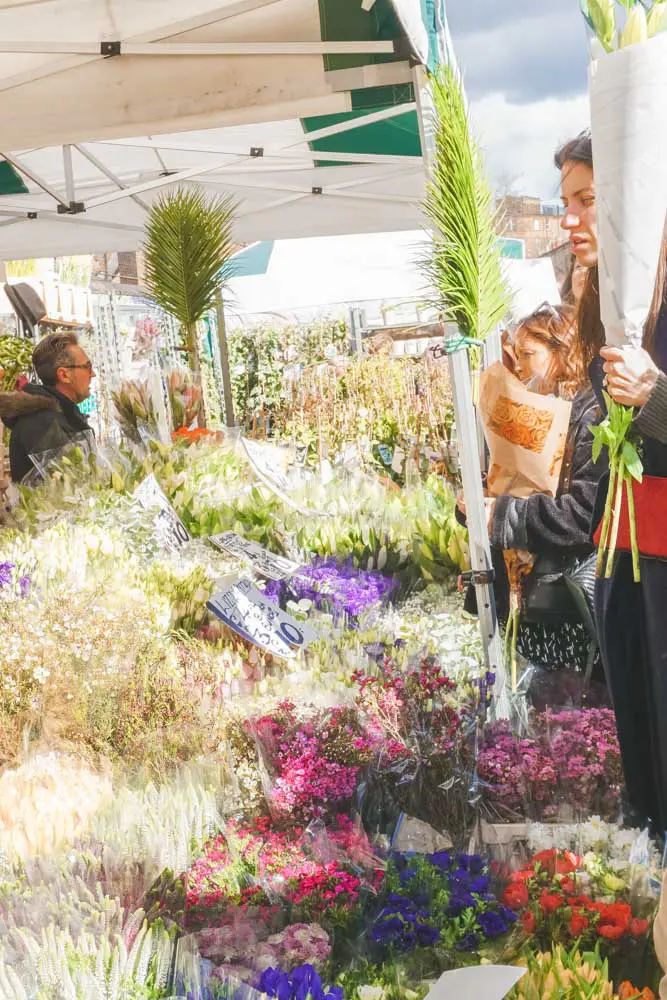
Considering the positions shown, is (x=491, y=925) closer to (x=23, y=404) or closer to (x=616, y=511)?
(x=616, y=511)

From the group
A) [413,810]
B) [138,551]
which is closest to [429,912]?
[413,810]

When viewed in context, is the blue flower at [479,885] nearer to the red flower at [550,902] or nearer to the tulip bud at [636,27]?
the red flower at [550,902]

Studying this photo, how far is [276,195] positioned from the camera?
5.91m

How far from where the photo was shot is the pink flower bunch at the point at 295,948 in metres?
1.53

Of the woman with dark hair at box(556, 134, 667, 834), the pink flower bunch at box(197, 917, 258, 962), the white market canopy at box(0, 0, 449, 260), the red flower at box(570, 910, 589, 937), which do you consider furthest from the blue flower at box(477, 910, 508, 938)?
the white market canopy at box(0, 0, 449, 260)

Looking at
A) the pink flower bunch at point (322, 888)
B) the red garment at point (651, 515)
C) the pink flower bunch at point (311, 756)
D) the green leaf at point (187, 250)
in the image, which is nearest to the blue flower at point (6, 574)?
the pink flower bunch at point (311, 756)

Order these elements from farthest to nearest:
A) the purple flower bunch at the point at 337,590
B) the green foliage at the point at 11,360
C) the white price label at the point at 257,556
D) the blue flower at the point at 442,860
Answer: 1. the green foliage at the point at 11,360
2. the white price label at the point at 257,556
3. the purple flower bunch at the point at 337,590
4. the blue flower at the point at 442,860

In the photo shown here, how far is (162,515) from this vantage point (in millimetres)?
3809

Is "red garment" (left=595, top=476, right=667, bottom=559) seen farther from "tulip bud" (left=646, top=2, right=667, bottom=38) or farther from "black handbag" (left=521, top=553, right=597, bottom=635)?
"black handbag" (left=521, top=553, right=597, bottom=635)

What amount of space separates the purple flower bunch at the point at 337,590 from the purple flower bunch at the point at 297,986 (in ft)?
6.35

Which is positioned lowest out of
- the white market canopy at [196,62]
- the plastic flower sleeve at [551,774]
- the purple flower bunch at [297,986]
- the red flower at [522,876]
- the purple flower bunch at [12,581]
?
the plastic flower sleeve at [551,774]

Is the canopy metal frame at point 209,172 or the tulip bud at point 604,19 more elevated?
the canopy metal frame at point 209,172

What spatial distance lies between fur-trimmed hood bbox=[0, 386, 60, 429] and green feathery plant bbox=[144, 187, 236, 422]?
1.03 meters

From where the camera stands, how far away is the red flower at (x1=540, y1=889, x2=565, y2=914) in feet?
5.35
